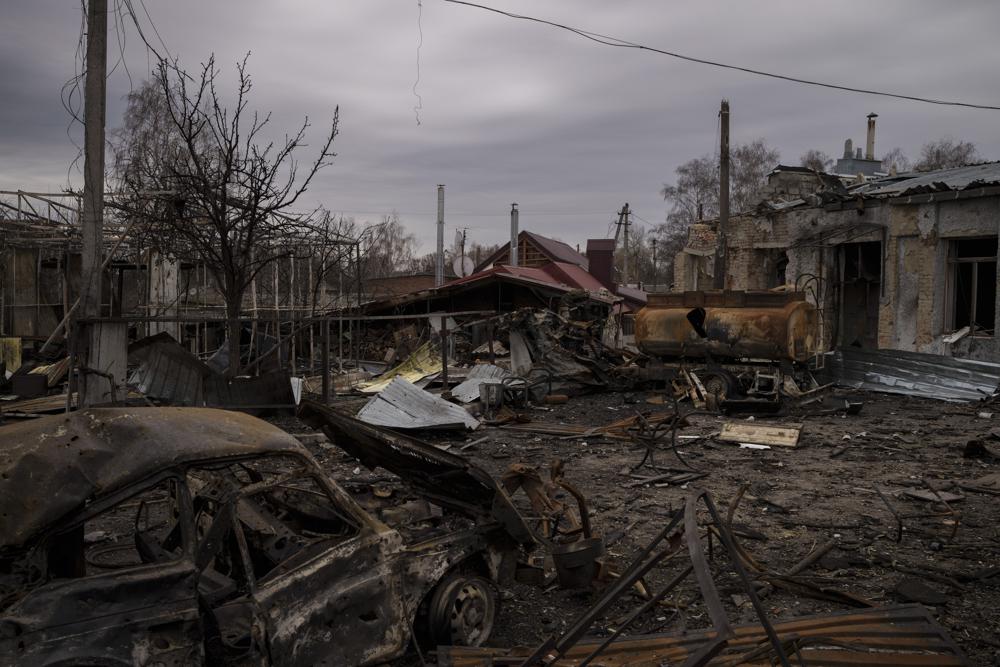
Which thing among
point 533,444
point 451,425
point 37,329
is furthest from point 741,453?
point 37,329

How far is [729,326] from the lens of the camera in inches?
580

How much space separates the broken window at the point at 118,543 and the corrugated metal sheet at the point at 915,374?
1448cm

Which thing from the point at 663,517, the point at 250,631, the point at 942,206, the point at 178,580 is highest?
the point at 942,206

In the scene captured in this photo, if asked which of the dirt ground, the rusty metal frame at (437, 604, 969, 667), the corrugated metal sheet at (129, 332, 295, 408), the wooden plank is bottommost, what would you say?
the dirt ground

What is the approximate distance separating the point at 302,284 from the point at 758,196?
1650 centimetres

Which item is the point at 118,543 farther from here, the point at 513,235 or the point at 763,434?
the point at 513,235

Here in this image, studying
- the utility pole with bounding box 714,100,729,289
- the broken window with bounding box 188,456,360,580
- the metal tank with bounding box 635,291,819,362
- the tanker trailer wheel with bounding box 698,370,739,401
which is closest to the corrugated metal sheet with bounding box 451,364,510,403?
the metal tank with bounding box 635,291,819,362

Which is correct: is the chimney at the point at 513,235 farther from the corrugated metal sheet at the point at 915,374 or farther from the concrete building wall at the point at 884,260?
the corrugated metal sheet at the point at 915,374

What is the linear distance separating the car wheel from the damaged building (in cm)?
1633

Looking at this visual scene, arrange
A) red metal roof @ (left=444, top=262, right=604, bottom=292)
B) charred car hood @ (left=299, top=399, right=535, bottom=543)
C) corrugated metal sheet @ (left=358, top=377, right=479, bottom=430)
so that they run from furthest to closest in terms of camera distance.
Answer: red metal roof @ (left=444, top=262, right=604, bottom=292) → corrugated metal sheet @ (left=358, top=377, right=479, bottom=430) → charred car hood @ (left=299, top=399, right=535, bottom=543)

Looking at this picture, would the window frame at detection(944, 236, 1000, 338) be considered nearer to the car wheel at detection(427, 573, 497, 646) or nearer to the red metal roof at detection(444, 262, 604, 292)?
the red metal roof at detection(444, 262, 604, 292)

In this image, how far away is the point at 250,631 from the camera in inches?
128

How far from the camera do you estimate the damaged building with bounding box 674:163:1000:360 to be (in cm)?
1688

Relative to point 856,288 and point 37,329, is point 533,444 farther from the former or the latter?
point 37,329
